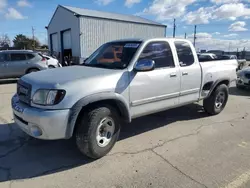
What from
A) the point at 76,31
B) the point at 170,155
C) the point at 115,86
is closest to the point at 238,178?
the point at 170,155

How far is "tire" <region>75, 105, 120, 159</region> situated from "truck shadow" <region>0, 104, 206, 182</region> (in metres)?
0.25

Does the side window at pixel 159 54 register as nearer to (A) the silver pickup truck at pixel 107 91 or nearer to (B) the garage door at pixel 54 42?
(A) the silver pickup truck at pixel 107 91

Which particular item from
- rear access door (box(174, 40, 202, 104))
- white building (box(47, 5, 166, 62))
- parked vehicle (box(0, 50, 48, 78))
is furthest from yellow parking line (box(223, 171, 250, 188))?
white building (box(47, 5, 166, 62))

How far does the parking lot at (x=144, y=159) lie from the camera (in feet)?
10.0

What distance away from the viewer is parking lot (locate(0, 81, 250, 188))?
3.05 m

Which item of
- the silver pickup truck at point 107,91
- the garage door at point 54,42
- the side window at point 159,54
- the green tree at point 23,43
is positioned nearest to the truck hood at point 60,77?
the silver pickup truck at point 107,91

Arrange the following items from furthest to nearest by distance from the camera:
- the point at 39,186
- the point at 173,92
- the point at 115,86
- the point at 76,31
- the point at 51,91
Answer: the point at 76,31
the point at 173,92
the point at 115,86
the point at 51,91
the point at 39,186

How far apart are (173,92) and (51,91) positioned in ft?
8.09

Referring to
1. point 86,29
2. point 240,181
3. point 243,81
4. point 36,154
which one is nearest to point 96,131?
point 36,154

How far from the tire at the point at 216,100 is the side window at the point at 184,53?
49.9 inches

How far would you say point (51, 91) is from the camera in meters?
3.12

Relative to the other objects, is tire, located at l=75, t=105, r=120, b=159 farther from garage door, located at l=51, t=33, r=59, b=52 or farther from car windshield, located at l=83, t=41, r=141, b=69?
garage door, located at l=51, t=33, r=59, b=52

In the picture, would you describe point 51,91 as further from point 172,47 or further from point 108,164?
point 172,47

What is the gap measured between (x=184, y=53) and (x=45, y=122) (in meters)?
3.27
